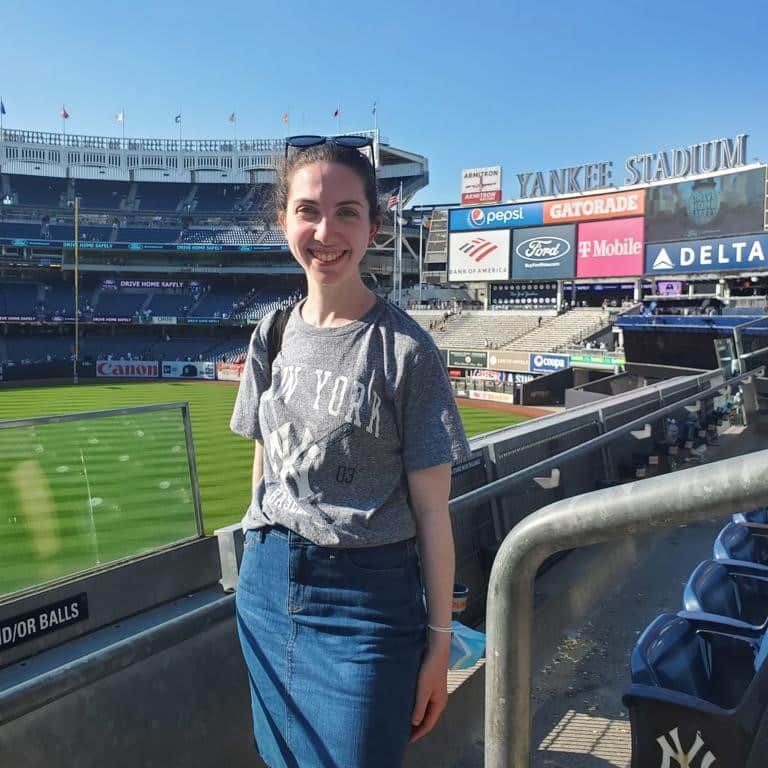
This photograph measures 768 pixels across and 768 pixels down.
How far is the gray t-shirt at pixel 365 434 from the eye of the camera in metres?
1.50

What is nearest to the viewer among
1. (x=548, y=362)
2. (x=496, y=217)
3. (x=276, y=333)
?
(x=276, y=333)

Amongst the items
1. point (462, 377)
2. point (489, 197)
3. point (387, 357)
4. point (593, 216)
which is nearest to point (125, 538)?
point (387, 357)

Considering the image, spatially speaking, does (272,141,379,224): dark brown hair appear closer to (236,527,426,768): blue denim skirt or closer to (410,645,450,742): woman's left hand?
(236,527,426,768): blue denim skirt

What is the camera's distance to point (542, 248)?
3697 centimetres

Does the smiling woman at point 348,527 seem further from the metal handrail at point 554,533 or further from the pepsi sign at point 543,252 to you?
the pepsi sign at point 543,252

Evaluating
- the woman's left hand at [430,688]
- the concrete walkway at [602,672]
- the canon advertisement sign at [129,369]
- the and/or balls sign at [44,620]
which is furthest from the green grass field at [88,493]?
the canon advertisement sign at [129,369]

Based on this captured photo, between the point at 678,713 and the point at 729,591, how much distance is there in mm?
1040

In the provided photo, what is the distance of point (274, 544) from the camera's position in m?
1.59

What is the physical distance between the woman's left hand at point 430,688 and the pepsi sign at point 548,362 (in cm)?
2894

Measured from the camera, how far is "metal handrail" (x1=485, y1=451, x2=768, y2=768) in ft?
2.84

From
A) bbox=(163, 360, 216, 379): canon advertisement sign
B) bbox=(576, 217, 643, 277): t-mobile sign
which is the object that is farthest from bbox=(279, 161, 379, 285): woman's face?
bbox=(163, 360, 216, 379): canon advertisement sign

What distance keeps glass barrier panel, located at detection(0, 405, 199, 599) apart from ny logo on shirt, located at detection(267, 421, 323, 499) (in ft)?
7.10

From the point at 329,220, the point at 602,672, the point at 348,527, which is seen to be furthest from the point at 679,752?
the point at 329,220

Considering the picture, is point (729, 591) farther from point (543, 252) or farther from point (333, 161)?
point (543, 252)
